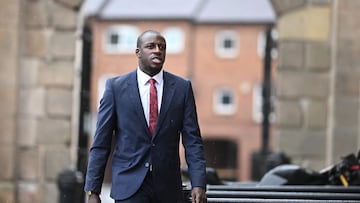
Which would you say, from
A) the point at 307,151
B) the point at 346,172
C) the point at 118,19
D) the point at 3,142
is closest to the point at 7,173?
the point at 3,142

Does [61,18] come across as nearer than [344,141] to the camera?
No

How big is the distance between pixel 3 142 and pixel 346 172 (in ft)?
20.5

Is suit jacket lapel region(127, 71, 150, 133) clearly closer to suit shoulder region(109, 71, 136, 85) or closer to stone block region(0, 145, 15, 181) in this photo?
suit shoulder region(109, 71, 136, 85)

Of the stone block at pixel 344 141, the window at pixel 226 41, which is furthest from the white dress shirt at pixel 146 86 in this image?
the window at pixel 226 41

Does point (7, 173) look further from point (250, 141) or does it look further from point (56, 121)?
point (250, 141)

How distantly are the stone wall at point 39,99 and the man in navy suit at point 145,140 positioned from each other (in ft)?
24.9

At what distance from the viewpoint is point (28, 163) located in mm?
12734

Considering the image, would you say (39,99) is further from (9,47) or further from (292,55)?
(292,55)

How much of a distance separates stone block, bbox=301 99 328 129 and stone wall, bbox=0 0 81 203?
10.3 ft

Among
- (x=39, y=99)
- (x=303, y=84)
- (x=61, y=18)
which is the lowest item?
(x=39, y=99)

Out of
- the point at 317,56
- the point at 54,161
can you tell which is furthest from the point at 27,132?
the point at 317,56

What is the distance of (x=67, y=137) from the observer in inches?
505

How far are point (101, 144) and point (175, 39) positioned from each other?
38.3m

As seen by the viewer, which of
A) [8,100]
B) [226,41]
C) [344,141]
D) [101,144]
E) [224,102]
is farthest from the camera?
[224,102]
